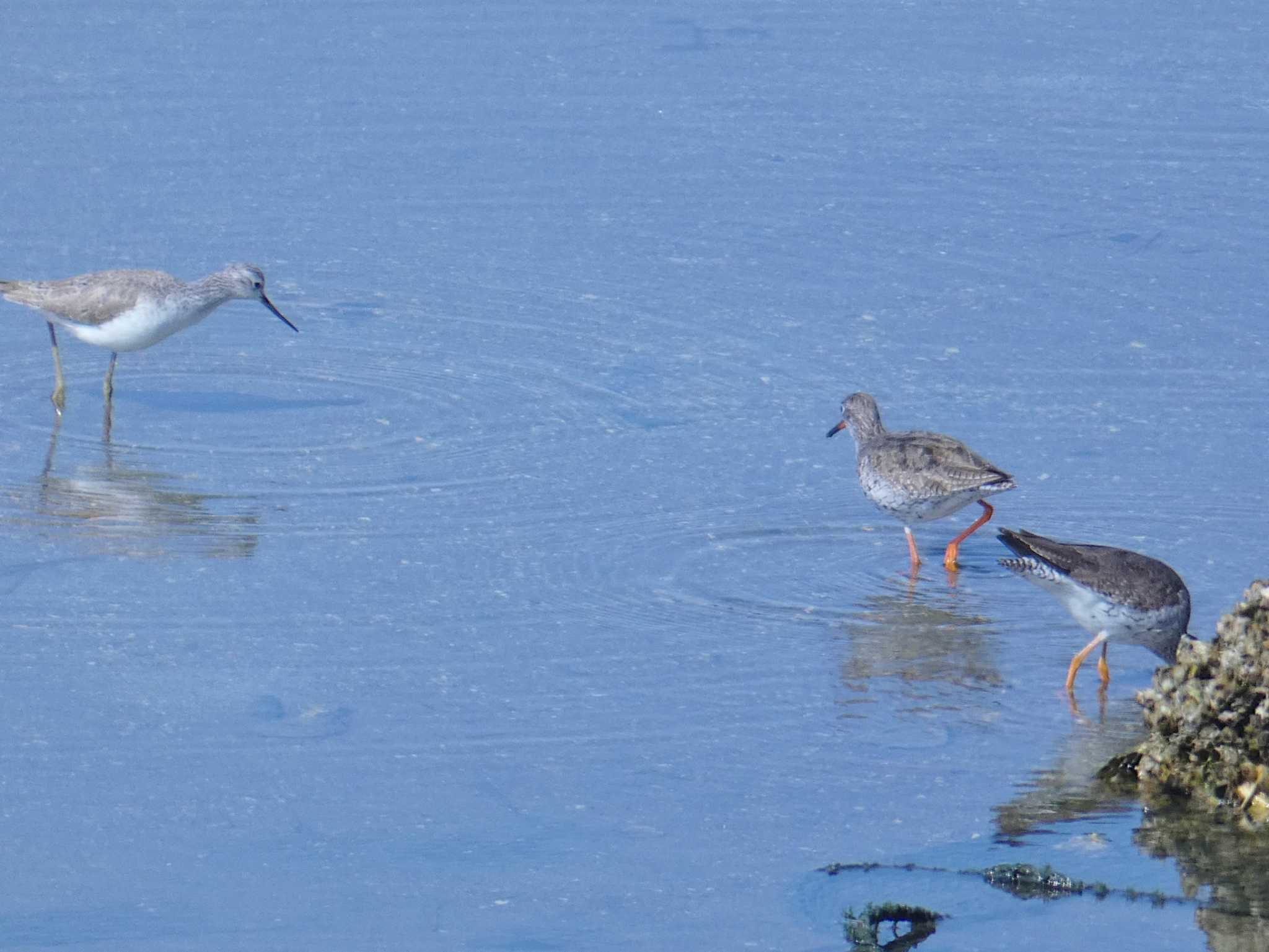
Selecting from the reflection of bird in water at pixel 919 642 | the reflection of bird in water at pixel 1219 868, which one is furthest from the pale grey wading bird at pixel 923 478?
the reflection of bird in water at pixel 1219 868

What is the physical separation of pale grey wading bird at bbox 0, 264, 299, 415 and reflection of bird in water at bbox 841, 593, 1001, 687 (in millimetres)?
3922

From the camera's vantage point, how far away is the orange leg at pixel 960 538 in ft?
29.6

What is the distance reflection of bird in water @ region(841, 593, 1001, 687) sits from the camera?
7617 millimetres

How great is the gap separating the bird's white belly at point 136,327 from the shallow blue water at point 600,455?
0.93ft

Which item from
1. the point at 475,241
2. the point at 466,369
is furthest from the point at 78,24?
the point at 466,369

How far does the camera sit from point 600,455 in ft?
31.1

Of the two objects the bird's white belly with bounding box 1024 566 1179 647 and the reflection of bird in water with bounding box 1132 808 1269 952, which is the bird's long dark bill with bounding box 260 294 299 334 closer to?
the bird's white belly with bounding box 1024 566 1179 647

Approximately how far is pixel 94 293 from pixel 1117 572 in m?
5.58

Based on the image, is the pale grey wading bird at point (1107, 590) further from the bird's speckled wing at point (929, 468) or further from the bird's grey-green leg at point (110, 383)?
the bird's grey-green leg at point (110, 383)

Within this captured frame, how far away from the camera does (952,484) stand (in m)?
8.88

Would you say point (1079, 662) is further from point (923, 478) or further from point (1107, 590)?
point (923, 478)

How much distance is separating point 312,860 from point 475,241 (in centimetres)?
639

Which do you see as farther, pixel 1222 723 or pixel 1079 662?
pixel 1079 662

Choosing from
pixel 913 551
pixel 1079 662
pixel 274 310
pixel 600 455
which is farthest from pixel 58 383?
pixel 1079 662
